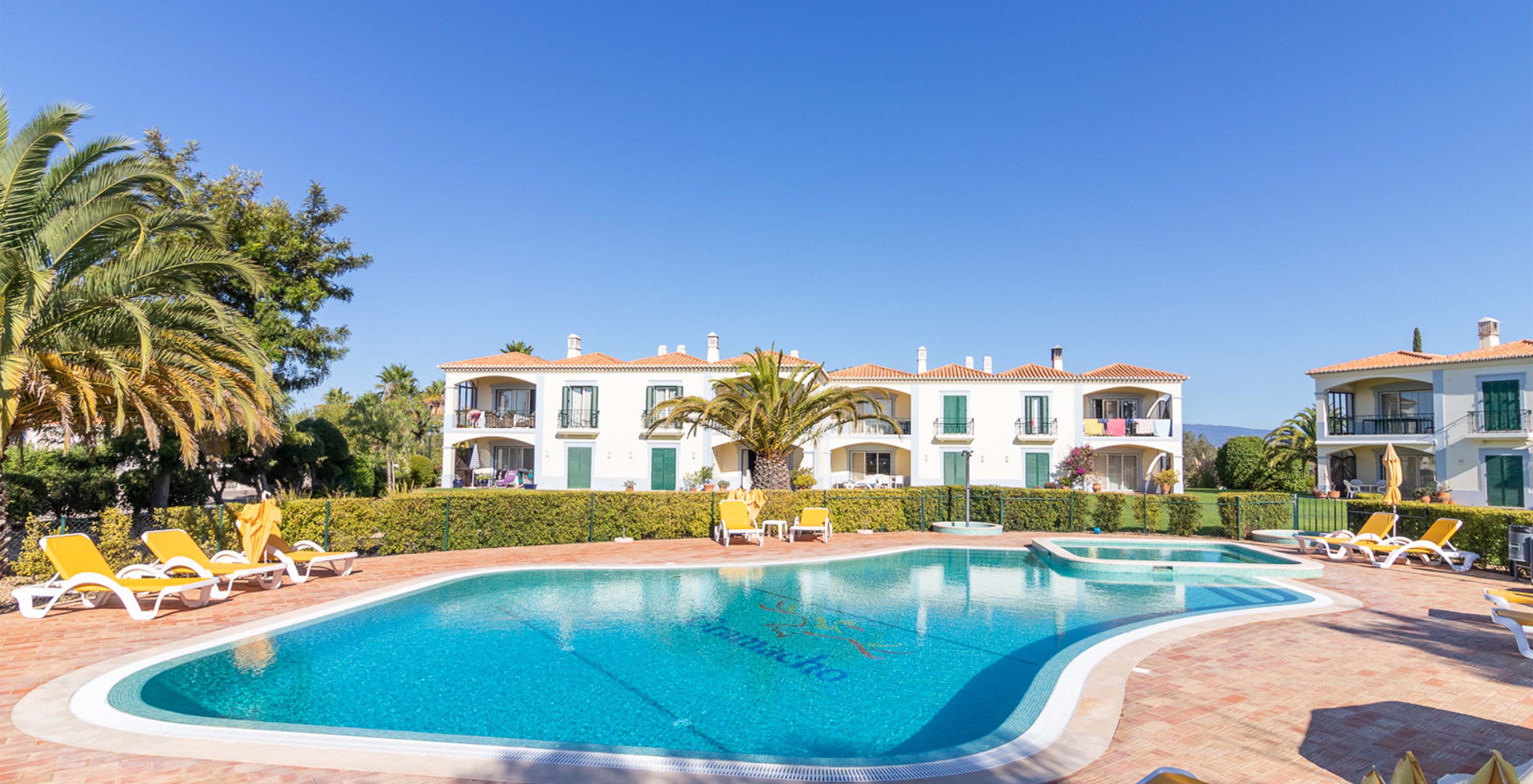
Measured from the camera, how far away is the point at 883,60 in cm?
2077

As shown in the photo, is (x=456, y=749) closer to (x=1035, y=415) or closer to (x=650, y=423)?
(x=650, y=423)

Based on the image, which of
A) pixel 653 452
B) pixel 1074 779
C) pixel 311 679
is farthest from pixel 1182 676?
pixel 653 452

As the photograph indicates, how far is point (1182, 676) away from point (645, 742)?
4.53 meters

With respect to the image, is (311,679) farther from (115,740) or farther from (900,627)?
(900,627)

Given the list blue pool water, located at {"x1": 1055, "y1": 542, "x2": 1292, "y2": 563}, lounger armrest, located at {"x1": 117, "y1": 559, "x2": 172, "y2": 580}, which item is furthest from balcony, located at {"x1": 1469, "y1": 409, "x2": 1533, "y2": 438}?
lounger armrest, located at {"x1": 117, "y1": 559, "x2": 172, "y2": 580}

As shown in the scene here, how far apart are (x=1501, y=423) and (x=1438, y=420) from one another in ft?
5.90

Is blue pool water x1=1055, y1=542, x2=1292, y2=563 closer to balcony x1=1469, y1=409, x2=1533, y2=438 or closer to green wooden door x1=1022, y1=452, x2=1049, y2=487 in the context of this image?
green wooden door x1=1022, y1=452, x2=1049, y2=487

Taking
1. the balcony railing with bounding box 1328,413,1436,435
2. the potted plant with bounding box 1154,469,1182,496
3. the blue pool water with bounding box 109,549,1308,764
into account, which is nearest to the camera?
the blue pool water with bounding box 109,549,1308,764

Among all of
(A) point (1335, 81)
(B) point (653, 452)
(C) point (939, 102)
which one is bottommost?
(B) point (653, 452)

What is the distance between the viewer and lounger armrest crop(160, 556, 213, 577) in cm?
947

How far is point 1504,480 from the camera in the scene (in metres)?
27.7

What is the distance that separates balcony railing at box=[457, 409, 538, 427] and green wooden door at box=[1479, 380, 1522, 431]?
38.0 metres

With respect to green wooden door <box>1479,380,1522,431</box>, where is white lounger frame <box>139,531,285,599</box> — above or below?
below

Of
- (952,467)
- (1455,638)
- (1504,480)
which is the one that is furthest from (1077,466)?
(1455,638)
